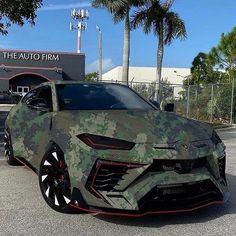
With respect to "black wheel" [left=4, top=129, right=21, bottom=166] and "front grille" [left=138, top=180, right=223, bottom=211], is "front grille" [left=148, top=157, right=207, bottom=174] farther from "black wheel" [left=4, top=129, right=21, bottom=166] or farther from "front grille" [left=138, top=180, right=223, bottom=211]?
"black wheel" [left=4, top=129, right=21, bottom=166]

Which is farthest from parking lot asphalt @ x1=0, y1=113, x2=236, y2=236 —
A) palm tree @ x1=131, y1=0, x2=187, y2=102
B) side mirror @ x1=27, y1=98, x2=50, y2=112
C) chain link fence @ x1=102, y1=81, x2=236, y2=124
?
palm tree @ x1=131, y1=0, x2=187, y2=102

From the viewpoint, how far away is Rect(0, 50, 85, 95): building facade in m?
57.7

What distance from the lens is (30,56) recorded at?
58.8 meters

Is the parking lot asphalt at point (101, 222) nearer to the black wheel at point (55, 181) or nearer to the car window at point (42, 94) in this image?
the black wheel at point (55, 181)

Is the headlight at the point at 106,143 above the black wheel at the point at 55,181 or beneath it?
above

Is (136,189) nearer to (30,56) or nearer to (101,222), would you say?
(101,222)

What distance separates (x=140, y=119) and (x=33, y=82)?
5503 cm

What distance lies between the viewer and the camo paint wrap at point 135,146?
4918 millimetres

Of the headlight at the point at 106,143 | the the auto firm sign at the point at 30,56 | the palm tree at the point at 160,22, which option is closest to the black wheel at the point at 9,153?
the headlight at the point at 106,143

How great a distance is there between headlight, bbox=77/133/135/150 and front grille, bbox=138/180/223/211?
53 cm

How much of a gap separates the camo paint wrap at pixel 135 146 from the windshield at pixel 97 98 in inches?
13.8

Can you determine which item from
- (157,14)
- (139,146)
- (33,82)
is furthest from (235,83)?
(33,82)

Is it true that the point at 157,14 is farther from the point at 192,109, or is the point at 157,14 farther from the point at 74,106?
the point at 74,106

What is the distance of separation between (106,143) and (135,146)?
11.8 inches
